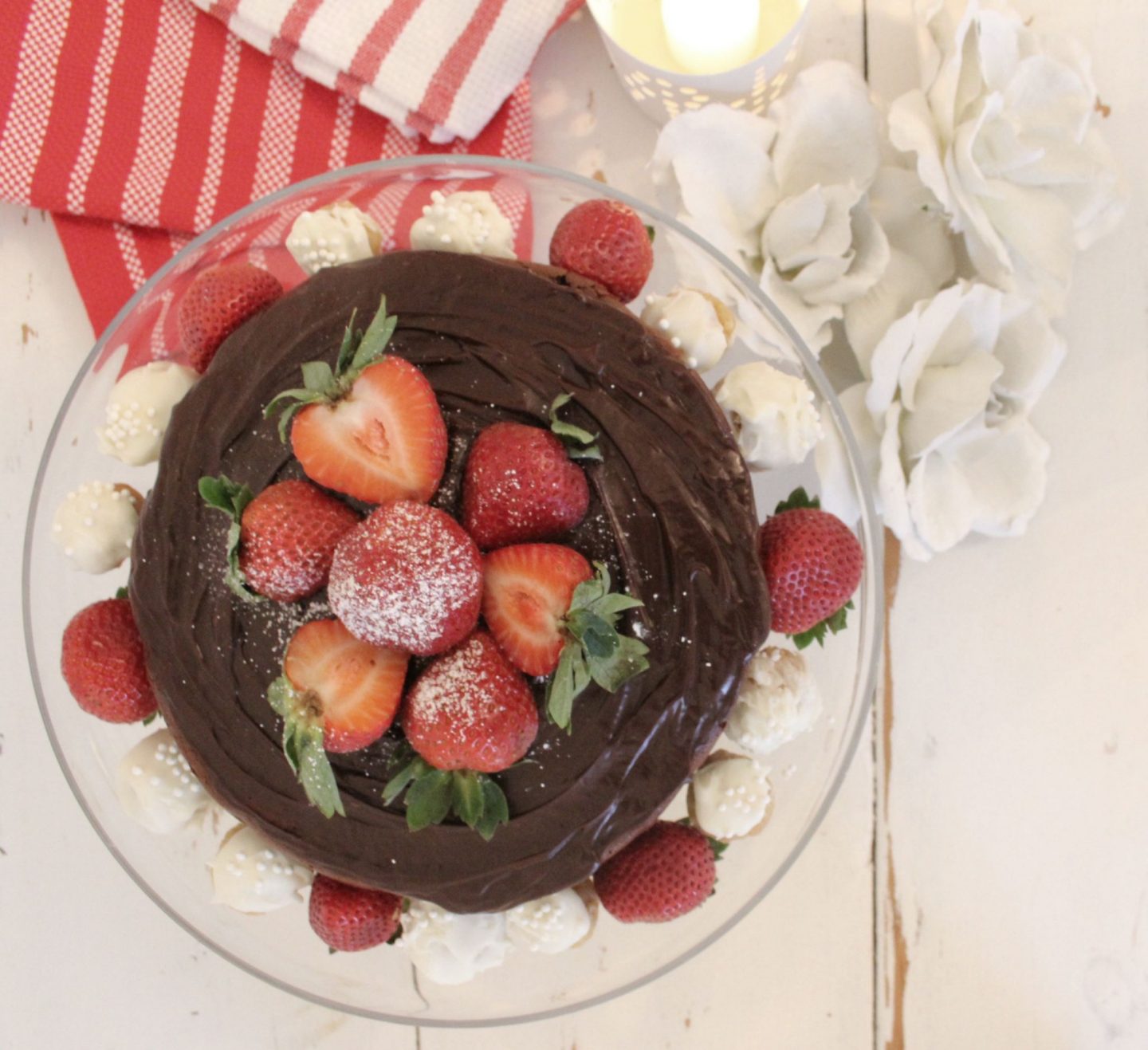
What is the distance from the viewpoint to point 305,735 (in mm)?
1021

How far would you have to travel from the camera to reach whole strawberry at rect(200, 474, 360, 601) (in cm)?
102

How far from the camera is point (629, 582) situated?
1062mm

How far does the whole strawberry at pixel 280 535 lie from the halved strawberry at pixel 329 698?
2.2 inches

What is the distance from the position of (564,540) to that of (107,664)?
51 centimetres

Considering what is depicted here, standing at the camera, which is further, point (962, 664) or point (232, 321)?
point (962, 664)

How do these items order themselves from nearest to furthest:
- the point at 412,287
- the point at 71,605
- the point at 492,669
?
the point at 492,669 → the point at 412,287 → the point at 71,605

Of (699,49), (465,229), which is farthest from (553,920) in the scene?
(699,49)

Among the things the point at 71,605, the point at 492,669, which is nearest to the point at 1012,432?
the point at 492,669

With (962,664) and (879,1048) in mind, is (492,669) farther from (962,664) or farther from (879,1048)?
(879,1048)

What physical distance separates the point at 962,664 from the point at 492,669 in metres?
0.74

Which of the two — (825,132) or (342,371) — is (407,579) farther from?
(825,132)

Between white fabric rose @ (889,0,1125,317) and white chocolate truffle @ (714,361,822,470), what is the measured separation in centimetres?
32

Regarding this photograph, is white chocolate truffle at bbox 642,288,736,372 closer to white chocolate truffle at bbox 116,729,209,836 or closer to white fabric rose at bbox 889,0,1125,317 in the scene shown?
white fabric rose at bbox 889,0,1125,317

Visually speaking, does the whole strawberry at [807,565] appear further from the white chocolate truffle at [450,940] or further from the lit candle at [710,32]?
the lit candle at [710,32]
